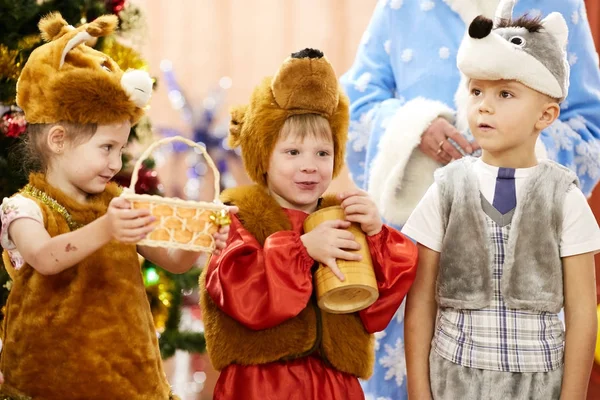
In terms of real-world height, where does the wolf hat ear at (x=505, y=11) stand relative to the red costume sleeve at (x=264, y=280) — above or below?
above

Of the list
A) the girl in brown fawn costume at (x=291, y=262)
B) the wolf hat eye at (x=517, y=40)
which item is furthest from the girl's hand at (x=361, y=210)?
the wolf hat eye at (x=517, y=40)

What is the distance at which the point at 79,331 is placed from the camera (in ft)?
5.78

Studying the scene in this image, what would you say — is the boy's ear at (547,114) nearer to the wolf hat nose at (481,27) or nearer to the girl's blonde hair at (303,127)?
the wolf hat nose at (481,27)

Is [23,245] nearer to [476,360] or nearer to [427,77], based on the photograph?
[476,360]

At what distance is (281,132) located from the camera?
1890 millimetres

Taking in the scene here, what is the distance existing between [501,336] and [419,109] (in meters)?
0.81

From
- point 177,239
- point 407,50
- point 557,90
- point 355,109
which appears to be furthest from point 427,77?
point 177,239

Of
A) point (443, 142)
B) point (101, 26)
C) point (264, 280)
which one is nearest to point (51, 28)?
point (101, 26)

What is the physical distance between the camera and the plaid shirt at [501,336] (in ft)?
5.79

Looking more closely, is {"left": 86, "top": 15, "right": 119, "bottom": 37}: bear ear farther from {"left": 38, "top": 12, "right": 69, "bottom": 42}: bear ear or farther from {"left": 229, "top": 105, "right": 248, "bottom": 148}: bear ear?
{"left": 229, "top": 105, "right": 248, "bottom": 148}: bear ear

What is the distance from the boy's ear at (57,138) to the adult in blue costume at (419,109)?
38.2 inches

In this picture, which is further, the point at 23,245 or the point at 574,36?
the point at 574,36

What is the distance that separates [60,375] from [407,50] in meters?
1.43

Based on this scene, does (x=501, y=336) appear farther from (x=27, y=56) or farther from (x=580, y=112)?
(x=27, y=56)
